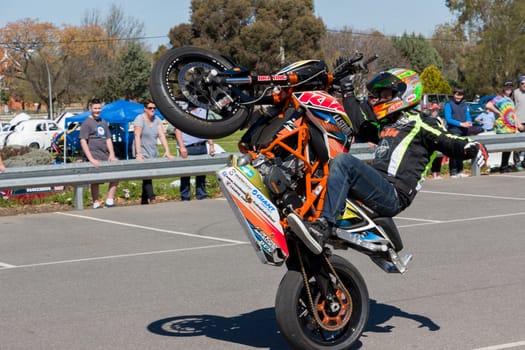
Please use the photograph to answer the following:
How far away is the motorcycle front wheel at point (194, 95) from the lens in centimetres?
569

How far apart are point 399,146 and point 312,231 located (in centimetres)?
108

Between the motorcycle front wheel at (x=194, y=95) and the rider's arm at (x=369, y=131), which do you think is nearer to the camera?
the motorcycle front wheel at (x=194, y=95)

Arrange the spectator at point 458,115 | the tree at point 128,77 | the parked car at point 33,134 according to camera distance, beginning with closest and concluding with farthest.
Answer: the spectator at point 458,115 < the parked car at point 33,134 < the tree at point 128,77

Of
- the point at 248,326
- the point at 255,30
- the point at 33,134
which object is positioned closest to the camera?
the point at 248,326

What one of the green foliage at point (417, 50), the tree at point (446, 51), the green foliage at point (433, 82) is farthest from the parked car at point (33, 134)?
the tree at point (446, 51)

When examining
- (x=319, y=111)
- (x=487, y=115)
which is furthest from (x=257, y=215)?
(x=487, y=115)

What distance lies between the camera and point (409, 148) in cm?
623

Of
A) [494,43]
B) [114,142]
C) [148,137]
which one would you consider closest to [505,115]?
[148,137]

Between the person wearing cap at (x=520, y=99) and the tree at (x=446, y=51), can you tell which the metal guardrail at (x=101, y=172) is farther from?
the tree at (x=446, y=51)

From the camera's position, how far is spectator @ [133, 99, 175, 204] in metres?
15.1

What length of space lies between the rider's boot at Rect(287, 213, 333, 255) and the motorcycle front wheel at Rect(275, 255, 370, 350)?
249 mm

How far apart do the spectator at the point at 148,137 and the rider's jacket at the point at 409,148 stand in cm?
912

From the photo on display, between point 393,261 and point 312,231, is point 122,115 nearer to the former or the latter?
point 393,261

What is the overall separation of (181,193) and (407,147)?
9.90m
